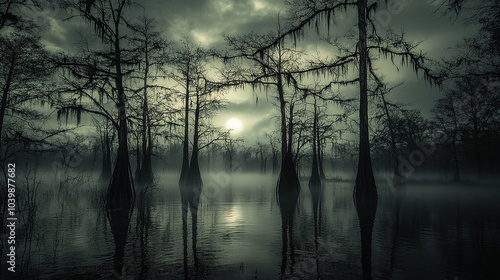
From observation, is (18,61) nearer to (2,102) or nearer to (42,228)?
(2,102)

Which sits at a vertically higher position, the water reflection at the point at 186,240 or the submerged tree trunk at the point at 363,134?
the submerged tree trunk at the point at 363,134

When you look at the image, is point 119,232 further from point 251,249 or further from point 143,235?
point 251,249

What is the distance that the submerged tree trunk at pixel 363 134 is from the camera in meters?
11.2

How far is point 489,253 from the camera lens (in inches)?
183

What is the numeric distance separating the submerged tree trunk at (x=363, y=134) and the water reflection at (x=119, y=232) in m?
8.92

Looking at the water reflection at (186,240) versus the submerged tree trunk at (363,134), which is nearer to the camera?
the water reflection at (186,240)

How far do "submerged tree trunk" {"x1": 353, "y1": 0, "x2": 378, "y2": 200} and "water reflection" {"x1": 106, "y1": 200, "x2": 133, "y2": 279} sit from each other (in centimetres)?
892

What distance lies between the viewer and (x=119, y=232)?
632 centimetres

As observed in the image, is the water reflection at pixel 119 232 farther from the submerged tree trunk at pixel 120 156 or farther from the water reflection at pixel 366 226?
the water reflection at pixel 366 226

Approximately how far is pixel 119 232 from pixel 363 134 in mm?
9828

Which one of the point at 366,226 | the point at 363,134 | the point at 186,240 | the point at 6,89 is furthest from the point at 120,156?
the point at 363,134

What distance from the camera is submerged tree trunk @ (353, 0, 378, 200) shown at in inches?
439

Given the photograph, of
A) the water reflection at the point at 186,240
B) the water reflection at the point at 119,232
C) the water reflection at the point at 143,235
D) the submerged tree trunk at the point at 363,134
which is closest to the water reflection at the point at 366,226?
the submerged tree trunk at the point at 363,134

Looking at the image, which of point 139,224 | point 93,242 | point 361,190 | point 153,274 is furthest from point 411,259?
point 361,190
